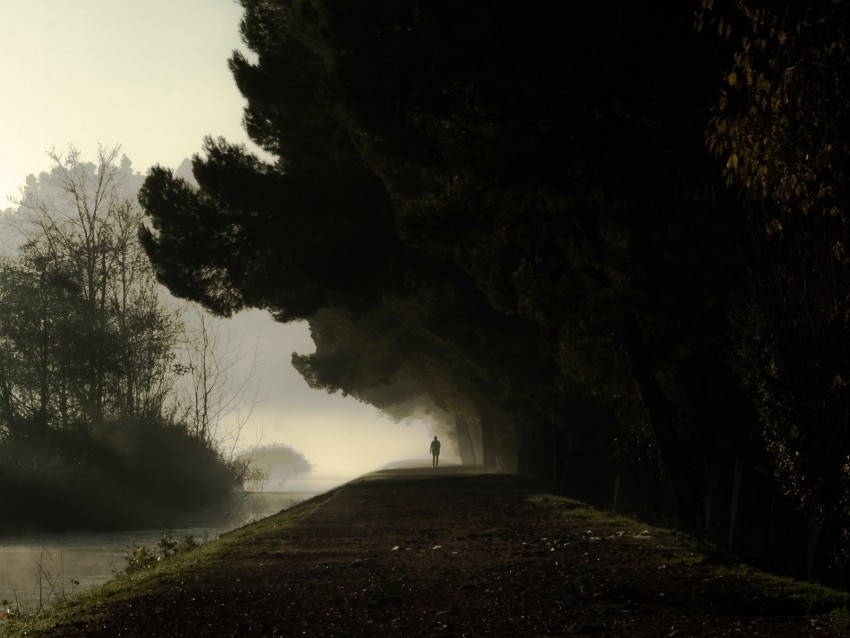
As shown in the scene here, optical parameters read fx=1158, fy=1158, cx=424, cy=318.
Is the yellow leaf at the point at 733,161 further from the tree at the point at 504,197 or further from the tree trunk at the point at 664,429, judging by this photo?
the tree trunk at the point at 664,429

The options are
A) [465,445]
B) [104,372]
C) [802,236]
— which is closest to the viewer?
[802,236]

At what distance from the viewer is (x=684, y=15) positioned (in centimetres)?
1747

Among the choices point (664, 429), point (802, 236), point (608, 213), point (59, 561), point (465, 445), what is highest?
point (465, 445)

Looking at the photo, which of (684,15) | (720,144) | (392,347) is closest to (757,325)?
(720,144)

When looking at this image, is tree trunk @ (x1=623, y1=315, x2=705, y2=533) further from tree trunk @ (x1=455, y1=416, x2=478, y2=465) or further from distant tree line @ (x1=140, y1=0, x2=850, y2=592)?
tree trunk @ (x1=455, y1=416, x2=478, y2=465)

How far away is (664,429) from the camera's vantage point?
20.3 meters

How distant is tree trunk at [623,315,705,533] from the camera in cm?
2028

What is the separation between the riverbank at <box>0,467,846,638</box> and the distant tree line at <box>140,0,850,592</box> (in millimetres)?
1206

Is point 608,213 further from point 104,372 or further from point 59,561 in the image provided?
point 104,372

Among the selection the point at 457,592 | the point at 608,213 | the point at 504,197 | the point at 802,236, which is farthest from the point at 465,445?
the point at 802,236

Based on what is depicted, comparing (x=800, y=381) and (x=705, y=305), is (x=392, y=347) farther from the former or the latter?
(x=800, y=381)

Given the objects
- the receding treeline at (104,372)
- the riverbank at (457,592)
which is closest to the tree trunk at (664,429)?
the riverbank at (457,592)

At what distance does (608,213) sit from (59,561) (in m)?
13.0

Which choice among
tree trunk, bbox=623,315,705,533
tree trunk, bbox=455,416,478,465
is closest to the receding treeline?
tree trunk, bbox=623,315,705,533
